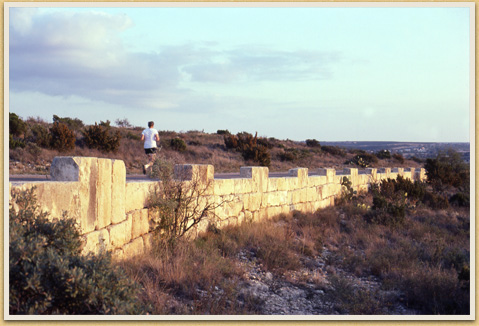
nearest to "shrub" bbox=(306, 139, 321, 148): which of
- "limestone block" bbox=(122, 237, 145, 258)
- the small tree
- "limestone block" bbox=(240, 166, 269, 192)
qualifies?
"limestone block" bbox=(240, 166, 269, 192)

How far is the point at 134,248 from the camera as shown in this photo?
629 centimetres

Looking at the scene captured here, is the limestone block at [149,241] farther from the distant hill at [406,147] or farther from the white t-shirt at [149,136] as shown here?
the distant hill at [406,147]

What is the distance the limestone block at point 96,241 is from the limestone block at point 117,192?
32 cm

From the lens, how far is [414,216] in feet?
42.1

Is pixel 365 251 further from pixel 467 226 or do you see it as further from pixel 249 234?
pixel 467 226

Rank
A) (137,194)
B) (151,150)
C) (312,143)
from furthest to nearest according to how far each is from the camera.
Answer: (312,143) < (151,150) < (137,194)

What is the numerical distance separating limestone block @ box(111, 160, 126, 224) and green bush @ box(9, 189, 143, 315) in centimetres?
168

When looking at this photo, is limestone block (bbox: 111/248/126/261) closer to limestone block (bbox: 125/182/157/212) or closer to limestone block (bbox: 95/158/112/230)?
limestone block (bbox: 95/158/112/230)

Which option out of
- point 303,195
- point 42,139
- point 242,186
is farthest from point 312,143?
point 242,186

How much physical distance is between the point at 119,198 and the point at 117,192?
0.11 meters

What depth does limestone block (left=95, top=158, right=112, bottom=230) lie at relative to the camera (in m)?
5.36

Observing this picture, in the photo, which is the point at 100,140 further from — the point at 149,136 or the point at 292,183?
the point at 292,183

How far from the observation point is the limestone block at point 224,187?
8531 millimetres

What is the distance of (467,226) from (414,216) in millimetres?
1471
